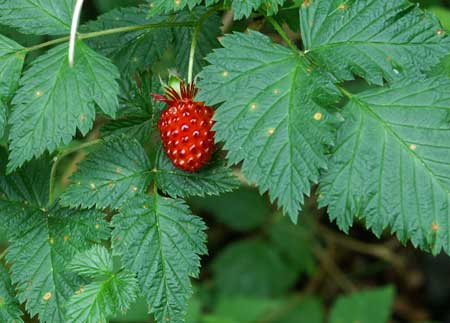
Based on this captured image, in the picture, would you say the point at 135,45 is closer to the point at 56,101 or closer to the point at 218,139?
the point at 56,101

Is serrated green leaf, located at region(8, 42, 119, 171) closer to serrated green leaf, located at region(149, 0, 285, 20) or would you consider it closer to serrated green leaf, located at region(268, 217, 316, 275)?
serrated green leaf, located at region(149, 0, 285, 20)

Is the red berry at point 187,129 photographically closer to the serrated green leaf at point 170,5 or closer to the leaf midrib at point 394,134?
the serrated green leaf at point 170,5

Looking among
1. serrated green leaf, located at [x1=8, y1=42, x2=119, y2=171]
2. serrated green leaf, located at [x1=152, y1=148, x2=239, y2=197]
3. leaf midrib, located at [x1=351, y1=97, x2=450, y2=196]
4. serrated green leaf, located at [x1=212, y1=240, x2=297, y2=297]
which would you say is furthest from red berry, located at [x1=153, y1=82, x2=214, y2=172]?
serrated green leaf, located at [x1=212, y1=240, x2=297, y2=297]

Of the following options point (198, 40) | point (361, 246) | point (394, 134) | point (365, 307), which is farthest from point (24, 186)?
point (361, 246)

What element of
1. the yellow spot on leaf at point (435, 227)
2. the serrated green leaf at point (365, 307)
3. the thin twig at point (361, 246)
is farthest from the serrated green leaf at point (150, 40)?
the thin twig at point (361, 246)

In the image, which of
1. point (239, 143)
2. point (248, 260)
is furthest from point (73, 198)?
point (248, 260)
